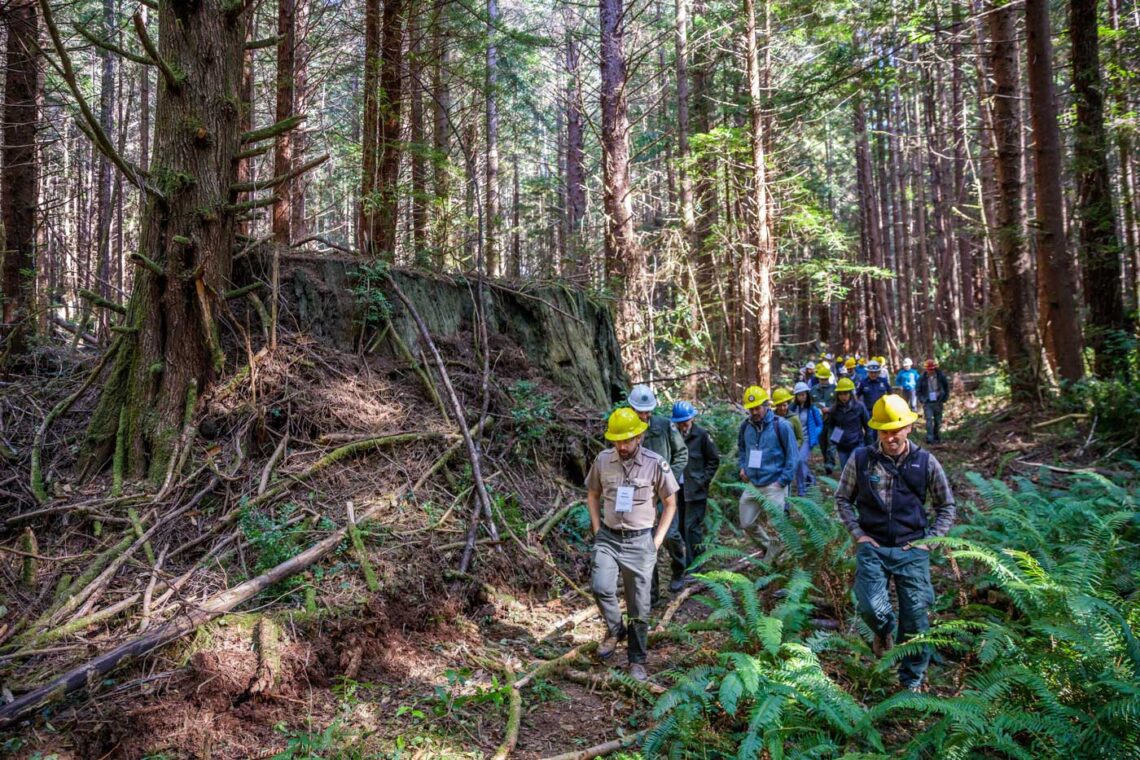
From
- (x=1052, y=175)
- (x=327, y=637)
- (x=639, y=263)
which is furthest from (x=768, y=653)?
(x=1052, y=175)

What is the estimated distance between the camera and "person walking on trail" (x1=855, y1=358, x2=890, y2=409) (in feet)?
42.4

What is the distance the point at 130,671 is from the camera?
4281 millimetres

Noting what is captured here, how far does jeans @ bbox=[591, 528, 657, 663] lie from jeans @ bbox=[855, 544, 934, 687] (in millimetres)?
1627

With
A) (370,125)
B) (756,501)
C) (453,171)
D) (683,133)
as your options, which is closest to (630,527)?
(756,501)

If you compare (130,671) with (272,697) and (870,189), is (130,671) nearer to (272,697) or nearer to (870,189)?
(272,697)

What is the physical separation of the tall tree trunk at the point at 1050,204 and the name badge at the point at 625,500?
33.9ft

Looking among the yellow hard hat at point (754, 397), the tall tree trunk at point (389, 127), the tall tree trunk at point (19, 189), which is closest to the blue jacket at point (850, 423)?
the yellow hard hat at point (754, 397)

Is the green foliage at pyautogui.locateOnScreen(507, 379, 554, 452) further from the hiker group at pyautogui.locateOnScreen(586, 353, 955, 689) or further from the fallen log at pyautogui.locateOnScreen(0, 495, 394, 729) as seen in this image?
the fallen log at pyautogui.locateOnScreen(0, 495, 394, 729)

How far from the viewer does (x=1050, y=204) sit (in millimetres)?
11609

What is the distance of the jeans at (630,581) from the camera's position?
17.5 ft

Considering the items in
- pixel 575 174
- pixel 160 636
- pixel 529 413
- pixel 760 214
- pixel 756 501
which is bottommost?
pixel 160 636

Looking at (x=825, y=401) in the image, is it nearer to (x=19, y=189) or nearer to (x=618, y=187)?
(x=618, y=187)

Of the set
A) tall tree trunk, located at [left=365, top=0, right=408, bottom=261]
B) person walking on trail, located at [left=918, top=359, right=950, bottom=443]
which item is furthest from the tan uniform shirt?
person walking on trail, located at [left=918, top=359, right=950, bottom=443]

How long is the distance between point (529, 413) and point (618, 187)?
19.6 ft
